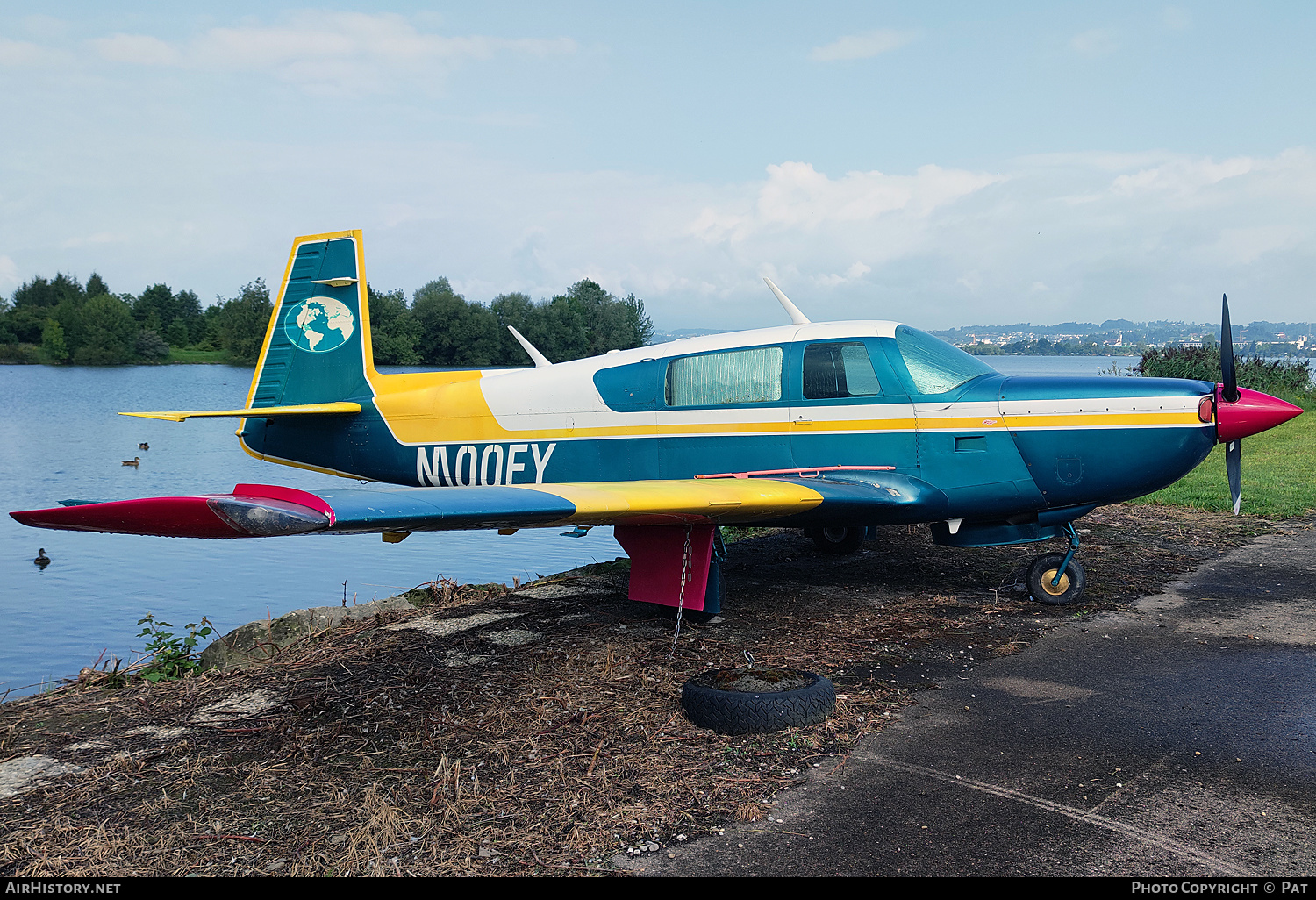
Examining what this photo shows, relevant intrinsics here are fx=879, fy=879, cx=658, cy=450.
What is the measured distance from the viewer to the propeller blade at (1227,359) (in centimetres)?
658

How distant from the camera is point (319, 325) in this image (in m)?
9.20

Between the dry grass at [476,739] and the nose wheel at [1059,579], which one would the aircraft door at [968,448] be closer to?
the nose wheel at [1059,579]

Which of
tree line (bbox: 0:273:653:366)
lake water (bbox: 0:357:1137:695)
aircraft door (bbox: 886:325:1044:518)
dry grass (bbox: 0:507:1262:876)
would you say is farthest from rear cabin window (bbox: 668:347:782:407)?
tree line (bbox: 0:273:653:366)

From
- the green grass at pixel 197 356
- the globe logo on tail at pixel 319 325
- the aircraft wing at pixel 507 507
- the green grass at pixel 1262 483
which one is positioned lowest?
the green grass at pixel 1262 483

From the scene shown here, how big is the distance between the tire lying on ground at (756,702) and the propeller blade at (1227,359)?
4.15m

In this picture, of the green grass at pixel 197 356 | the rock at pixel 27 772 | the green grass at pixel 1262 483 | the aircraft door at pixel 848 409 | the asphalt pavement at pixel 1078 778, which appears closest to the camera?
the asphalt pavement at pixel 1078 778

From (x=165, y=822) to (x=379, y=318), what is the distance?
7193 centimetres

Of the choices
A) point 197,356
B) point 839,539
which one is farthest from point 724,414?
point 197,356

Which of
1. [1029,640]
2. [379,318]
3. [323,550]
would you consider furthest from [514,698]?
[379,318]

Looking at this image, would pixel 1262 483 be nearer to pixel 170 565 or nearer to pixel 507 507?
pixel 507 507

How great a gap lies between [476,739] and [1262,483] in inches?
532

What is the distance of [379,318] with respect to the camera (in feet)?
235

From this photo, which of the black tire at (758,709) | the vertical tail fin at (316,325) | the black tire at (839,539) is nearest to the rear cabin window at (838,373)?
the black tire at (839,539)

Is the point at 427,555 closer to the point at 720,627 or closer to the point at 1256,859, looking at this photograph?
the point at 720,627
